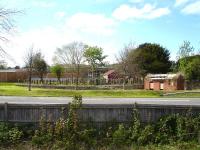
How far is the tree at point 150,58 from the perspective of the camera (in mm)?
81500

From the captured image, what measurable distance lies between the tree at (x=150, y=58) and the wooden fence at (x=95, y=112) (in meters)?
58.5

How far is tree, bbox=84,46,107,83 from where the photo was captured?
98938 millimetres

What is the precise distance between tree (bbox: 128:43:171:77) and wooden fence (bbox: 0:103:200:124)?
58.5m

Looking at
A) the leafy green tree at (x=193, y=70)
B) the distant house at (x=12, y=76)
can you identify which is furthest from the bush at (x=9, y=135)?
the distant house at (x=12, y=76)

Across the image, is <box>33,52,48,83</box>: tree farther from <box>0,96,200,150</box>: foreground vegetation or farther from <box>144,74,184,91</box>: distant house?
<box>0,96,200,150</box>: foreground vegetation

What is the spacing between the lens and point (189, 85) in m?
65.1

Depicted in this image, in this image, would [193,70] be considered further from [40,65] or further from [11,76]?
[11,76]

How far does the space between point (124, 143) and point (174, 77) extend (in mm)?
48260

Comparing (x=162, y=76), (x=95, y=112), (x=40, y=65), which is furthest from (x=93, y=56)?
(x=95, y=112)

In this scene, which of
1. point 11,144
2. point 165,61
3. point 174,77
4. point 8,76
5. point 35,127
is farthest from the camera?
point 8,76

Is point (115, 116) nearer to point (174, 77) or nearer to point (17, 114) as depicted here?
point (17, 114)

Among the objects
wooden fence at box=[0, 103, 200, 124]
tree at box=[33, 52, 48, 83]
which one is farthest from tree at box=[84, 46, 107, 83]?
wooden fence at box=[0, 103, 200, 124]

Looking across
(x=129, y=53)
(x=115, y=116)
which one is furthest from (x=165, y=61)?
(x=115, y=116)

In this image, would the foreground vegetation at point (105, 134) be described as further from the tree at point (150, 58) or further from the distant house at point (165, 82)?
the tree at point (150, 58)
